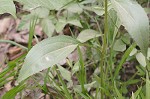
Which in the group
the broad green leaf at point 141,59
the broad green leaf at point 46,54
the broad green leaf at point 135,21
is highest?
the broad green leaf at point 135,21

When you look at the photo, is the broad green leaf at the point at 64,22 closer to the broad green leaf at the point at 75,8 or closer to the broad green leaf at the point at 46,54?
the broad green leaf at the point at 75,8

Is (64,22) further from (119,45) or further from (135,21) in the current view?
(135,21)

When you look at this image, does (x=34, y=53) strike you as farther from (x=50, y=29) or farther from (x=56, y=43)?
(x=50, y=29)

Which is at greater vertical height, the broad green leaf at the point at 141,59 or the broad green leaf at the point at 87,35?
the broad green leaf at the point at 87,35

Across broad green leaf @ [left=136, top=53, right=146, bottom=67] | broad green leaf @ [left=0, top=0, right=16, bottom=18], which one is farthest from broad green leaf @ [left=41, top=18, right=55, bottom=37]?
broad green leaf @ [left=0, top=0, right=16, bottom=18]

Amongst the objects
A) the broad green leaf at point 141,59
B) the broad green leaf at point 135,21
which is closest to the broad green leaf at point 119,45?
the broad green leaf at point 141,59

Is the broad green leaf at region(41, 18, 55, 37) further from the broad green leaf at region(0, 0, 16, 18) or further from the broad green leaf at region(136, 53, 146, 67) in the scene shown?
the broad green leaf at region(0, 0, 16, 18)

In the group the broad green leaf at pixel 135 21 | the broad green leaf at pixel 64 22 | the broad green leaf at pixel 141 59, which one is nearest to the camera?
the broad green leaf at pixel 135 21
